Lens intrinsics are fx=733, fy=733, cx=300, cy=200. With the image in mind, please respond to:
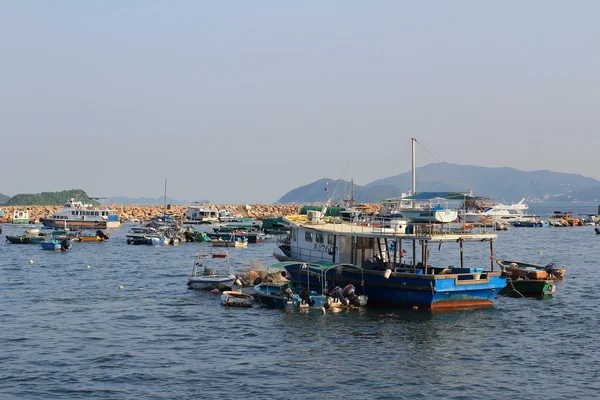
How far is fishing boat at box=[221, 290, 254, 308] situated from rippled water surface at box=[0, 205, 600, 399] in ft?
2.73

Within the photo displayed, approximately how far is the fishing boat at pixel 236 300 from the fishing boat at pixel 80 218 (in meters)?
79.2

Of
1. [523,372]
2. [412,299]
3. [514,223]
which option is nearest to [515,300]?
[412,299]

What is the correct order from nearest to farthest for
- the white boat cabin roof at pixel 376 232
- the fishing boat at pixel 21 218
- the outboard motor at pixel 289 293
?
the white boat cabin roof at pixel 376 232 → the outboard motor at pixel 289 293 → the fishing boat at pixel 21 218

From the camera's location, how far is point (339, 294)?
39.8m

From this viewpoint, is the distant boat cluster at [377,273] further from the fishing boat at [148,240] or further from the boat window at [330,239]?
the fishing boat at [148,240]

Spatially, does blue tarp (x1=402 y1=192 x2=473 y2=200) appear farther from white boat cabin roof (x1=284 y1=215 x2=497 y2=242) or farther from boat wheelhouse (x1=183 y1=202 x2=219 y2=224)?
boat wheelhouse (x1=183 y1=202 x2=219 y2=224)

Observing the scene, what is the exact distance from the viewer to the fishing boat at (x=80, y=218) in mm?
116125

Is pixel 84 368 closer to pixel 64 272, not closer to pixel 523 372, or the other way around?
pixel 523 372

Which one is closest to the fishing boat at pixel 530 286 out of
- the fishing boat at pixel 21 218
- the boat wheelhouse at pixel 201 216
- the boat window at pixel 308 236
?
the boat window at pixel 308 236

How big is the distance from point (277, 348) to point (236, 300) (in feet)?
34.0

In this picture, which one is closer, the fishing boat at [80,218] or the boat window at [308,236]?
the boat window at [308,236]

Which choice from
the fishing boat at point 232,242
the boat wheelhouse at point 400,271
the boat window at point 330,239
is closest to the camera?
the boat wheelhouse at point 400,271

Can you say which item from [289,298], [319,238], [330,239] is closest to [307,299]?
[289,298]

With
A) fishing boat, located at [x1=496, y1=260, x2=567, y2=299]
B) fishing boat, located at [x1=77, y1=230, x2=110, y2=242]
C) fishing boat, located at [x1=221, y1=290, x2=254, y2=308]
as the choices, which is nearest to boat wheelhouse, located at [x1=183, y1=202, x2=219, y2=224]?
fishing boat, located at [x1=77, y1=230, x2=110, y2=242]
